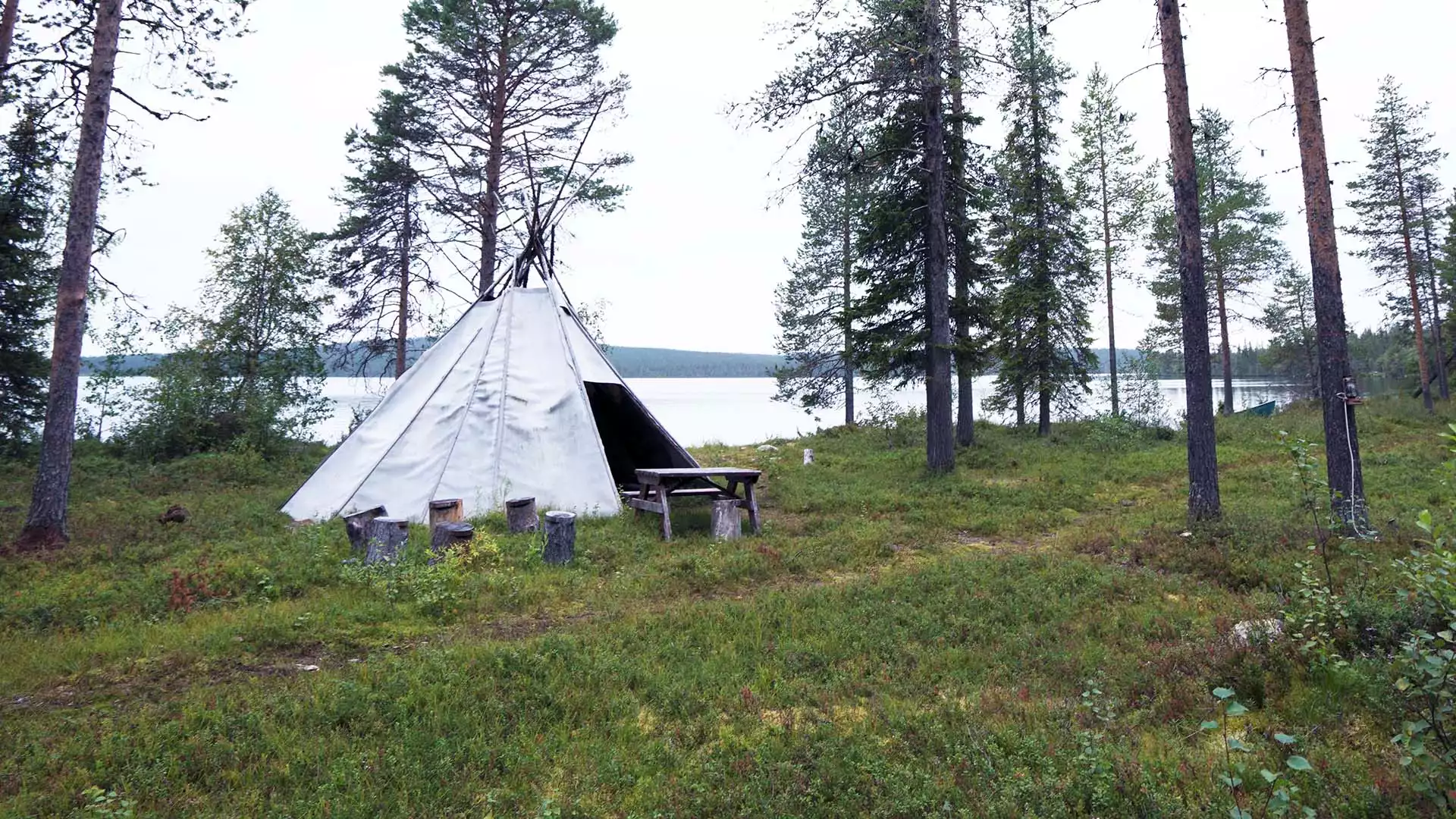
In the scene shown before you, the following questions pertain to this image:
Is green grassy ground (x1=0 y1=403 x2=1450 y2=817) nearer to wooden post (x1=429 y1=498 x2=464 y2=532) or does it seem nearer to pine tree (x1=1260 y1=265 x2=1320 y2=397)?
wooden post (x1=429 y1=498 x2=464 y2=532)

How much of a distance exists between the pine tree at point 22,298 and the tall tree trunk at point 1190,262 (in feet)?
61.1

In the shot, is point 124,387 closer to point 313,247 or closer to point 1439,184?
point 313,247

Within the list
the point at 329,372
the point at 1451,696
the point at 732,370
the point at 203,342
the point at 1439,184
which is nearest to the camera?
the point at 1451,696

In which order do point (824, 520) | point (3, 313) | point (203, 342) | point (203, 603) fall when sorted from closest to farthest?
point (203, 603)
point (824, 520)
point (3, 313)
point (203, 342)

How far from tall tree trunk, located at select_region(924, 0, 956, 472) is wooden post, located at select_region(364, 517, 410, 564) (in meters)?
9.77

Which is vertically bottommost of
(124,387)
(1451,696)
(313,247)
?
(1451,696)

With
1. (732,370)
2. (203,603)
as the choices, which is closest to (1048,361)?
(203,603)

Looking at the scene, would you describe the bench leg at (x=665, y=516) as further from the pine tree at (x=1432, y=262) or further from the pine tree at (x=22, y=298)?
the pine tree at (x=1432, y=262)

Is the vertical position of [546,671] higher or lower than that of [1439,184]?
lower

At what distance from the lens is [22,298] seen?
1440 cm

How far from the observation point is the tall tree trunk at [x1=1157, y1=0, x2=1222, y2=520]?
8672 mm

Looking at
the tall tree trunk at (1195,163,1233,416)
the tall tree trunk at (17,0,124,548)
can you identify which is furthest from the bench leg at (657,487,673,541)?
the tall tree trunk at (1195,163,1233,416)

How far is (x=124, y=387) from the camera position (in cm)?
1683

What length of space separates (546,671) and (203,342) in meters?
18.1
